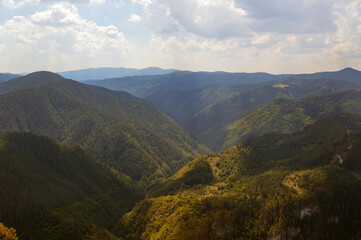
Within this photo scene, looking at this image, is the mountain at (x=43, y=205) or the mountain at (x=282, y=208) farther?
the mountain at (x=43, y=205)

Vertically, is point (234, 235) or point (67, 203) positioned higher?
point (234, 235)

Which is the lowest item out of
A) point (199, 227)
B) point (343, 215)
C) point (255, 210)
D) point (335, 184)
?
point (199, 227)

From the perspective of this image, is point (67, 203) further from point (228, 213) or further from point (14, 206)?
point (228, 213)

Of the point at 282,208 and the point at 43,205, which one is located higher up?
the point at 282,208

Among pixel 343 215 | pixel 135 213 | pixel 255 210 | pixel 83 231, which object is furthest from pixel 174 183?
pixel 343 215

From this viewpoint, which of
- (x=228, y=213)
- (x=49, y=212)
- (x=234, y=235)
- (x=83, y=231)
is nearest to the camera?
(x=234, y=235)

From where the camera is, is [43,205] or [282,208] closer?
[282,208]

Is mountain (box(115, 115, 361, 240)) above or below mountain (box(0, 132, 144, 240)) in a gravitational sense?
above

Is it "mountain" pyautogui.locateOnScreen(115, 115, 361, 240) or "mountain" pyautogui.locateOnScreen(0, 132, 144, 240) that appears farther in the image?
"mountain" pyautogui.locateOnScreen(0, 132, 144, 240)

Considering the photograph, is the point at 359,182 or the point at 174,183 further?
the point at 174,183

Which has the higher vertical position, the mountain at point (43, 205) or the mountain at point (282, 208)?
the mountain at point (282, 208)

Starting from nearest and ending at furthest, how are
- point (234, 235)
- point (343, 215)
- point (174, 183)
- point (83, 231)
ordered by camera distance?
point (343, 215), point (234, 235), point (83, 231), point (174, 183)
